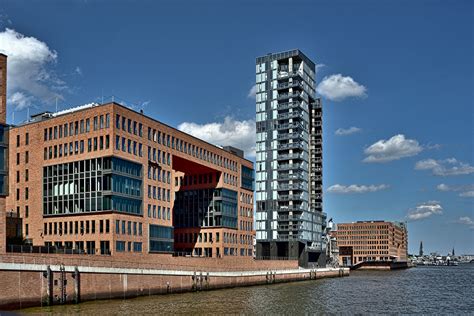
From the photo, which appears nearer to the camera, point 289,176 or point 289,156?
point 289,156

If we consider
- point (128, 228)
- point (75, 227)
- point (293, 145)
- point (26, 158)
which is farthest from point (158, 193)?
point (293, 145)

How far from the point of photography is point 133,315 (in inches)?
2232

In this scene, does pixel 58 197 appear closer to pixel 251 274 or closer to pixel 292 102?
pixel 251 274

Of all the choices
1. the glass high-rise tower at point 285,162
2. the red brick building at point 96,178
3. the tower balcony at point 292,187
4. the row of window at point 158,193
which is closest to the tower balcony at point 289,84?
the glass high-rise tower at point 285,162

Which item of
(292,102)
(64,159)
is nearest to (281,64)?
(292,102)

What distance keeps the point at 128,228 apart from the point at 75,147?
1503cm

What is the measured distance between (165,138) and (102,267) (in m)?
34.1

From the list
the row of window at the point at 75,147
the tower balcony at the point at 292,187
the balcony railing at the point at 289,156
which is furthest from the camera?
the balcony railing at the point at 289,156

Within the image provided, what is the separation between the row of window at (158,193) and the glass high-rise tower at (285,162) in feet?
234

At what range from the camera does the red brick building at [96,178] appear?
8631 cm

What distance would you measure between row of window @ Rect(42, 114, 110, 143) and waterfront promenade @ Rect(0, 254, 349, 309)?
20.5m

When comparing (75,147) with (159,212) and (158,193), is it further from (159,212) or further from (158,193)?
(159,212)

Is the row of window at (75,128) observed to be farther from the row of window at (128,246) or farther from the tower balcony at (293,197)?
the tower balcony at (293,197)

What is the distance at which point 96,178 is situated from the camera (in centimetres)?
8688
